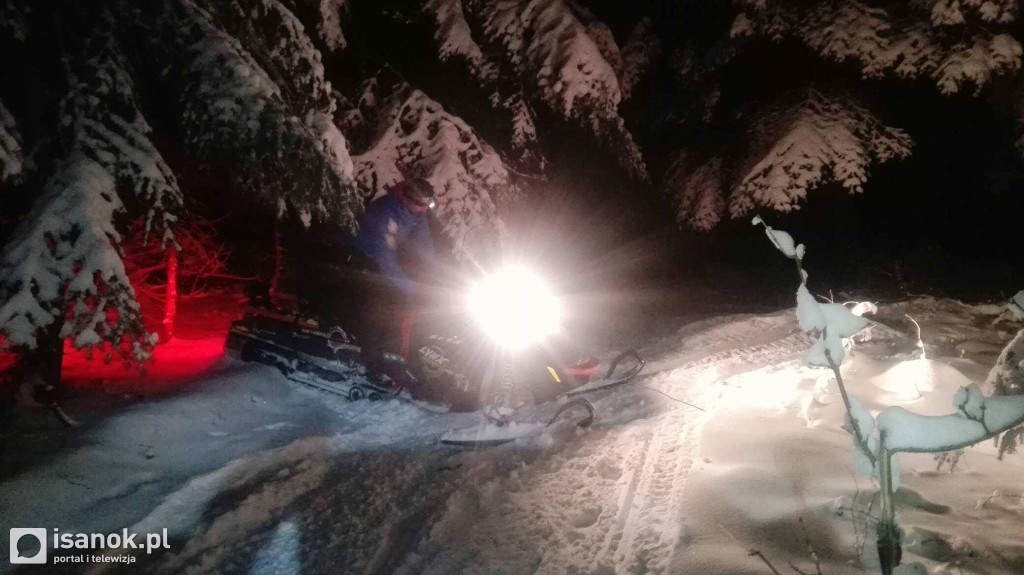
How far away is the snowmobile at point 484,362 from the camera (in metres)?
5.86

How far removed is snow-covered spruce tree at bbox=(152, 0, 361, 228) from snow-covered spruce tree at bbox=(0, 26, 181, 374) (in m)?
0.52

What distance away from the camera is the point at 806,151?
9.16m

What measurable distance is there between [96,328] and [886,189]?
559 inches

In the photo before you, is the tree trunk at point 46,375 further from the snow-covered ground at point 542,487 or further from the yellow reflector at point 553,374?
the yellow reflector at point 553,374

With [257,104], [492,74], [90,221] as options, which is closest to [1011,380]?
[257,104]

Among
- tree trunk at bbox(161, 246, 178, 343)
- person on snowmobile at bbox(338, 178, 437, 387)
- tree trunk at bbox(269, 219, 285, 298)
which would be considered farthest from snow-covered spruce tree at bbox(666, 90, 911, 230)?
tree trunk at bbox(161, 246, 178, 343)

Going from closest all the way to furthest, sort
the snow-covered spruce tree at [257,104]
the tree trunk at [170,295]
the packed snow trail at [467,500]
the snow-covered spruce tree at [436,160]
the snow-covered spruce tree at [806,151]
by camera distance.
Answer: the packed snow trail at [467,500] → the snow-covered spruce tree at [257,104] → the snow-covered spruce tree at [436,160] → the snow-covered spruce tree at [806,151] → the tree trunk at [170,295]

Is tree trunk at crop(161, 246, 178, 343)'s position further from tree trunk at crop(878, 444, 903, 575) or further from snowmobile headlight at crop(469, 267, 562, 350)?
tree trunk at crop(878, 444, 903, 575)

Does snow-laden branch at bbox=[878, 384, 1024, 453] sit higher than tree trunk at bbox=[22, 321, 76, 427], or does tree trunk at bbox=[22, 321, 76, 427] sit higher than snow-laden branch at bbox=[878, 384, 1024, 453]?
tree trunk at bbox=[22, 321, 76, 427]

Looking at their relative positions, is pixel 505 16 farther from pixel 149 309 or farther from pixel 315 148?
pixel 149 309

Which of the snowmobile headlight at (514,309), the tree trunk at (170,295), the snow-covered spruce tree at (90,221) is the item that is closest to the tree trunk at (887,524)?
the snowmobile headlight at (514,309)

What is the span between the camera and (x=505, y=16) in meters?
8.73

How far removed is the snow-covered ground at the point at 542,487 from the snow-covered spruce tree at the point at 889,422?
104 cm

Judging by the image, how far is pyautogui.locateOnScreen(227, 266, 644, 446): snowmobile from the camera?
5.86 m
